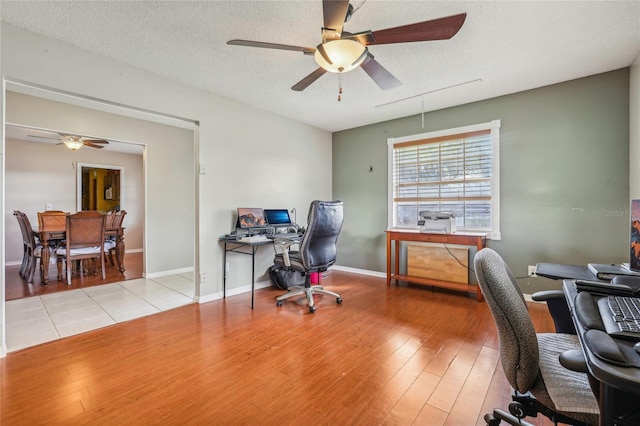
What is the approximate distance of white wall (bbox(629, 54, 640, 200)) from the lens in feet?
8.18

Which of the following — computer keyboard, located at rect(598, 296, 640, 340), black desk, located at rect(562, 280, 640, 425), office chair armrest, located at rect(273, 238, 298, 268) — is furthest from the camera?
office chair armrest, located at rect(273, 238, 298, 268)

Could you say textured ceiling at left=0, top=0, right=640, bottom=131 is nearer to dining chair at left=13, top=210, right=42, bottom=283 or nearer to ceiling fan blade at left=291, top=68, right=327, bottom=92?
ceiling fan blade at left=291, top=68, right=327, bottom=92

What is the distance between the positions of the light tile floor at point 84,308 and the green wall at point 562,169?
4.18 meters

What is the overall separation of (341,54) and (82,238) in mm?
4504

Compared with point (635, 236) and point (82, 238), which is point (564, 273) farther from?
point (82, 238)

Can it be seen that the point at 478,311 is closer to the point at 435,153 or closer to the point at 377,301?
the point at 377,301

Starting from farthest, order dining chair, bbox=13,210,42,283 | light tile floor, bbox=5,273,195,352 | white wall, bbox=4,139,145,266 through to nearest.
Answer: white wall, bbox=4,139,145,266
dining chair, bbox=13,210,42,283
light tile floor, bbox=5,273,195,352

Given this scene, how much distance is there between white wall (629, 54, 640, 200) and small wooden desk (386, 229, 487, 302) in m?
1.33

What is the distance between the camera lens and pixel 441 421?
1.44 m

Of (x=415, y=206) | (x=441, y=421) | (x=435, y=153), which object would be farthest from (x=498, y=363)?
(x=435, y=153)

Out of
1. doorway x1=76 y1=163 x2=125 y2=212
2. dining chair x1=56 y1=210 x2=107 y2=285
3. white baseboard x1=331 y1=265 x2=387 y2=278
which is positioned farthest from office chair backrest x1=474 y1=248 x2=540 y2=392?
doorway x1=76 y1=163 x2=125 y2=212

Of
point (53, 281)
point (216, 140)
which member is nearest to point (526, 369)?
point (216, 140)

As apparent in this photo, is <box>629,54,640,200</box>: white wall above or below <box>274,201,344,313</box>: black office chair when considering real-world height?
above

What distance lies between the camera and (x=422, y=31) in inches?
65.2
